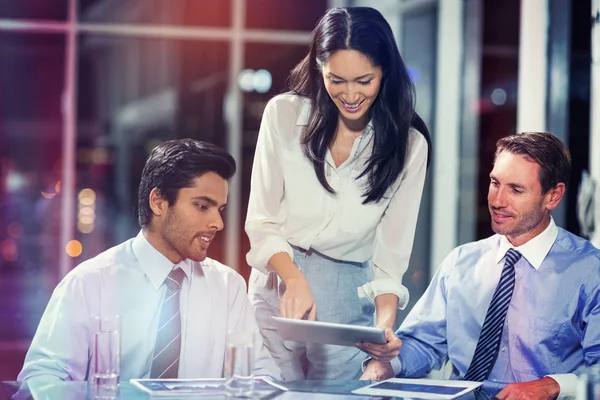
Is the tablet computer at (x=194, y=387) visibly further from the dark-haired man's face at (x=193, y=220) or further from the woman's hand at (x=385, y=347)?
the dark-haired man's face at (x=193, y=220)

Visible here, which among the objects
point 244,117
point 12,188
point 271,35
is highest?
point 271,35

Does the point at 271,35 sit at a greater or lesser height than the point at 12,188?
greater

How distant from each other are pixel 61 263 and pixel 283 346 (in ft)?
13.1

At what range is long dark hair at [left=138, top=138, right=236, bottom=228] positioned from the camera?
247cm

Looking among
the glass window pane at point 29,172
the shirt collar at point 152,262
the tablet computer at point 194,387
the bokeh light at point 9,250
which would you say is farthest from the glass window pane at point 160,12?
the tablet computer at point 194,387

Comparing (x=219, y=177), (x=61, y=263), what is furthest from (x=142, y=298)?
(x=61, y=263)

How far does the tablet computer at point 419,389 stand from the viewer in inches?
77.5

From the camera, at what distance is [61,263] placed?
6.16 meters

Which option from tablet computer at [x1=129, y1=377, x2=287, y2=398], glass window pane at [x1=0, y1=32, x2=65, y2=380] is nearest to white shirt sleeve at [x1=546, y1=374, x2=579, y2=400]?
tablet computer at [x1=129, y1=377, x2=287, y2=398]

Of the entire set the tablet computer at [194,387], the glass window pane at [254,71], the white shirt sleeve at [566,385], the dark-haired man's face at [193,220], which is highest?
the glass window pane at [254,71]

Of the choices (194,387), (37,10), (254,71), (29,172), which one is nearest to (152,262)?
(194,387)

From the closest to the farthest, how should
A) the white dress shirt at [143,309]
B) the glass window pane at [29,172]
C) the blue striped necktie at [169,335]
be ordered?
the white dress shirt at [143,309]
the blue striped necktie at [169,335]
the glass window pane at [29,172]

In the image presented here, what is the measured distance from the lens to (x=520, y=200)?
2576mm

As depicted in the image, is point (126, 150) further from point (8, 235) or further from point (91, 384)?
point (91, 384)
